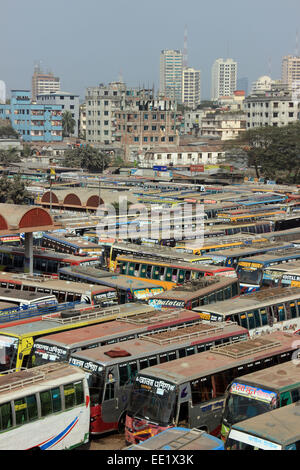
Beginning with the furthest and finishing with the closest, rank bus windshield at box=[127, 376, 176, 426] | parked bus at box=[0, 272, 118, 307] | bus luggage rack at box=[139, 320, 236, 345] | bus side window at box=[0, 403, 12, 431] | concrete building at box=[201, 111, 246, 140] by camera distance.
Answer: concrete building at box=[201, 111, 246, 140] → parked bus at box=[0, 272, 118, 307] → bus luggage rack at box=[139, 320, 236, 345] → bus windshield at box=[127, 376, 176, 426] → bus side window at box=[0, 403, 12, 431]

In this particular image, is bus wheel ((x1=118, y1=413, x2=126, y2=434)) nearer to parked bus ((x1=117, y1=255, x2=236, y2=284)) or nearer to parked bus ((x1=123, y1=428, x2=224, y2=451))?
parked bus ((x1=123, y1=428, x2=224, y2=451))

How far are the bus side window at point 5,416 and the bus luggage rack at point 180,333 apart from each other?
14.3 feet

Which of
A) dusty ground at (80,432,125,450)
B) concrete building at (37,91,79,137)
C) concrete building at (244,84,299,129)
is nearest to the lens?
dusty ground at (80,432,125,450)

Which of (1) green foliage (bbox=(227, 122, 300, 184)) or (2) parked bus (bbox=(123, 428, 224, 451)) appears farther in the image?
(1) green foliage (bbox=(227, 122, 300, 184))

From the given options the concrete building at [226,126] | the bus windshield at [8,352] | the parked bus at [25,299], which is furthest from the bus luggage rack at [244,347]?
the concrete building at [226,126]

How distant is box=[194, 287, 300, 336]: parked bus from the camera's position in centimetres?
1906

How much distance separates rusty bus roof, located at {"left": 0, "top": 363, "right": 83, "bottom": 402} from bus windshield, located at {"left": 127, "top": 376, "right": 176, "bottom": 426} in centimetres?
113

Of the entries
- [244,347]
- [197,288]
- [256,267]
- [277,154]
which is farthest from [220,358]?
[277,154]

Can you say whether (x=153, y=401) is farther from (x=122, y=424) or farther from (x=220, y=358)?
(x=220, y=358)

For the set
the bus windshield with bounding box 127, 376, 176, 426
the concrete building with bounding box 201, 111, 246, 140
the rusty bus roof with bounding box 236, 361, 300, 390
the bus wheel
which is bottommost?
the bus wheel

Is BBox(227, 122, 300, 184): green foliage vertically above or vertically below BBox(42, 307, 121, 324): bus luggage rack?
above

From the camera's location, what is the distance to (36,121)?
Answer: 371ft

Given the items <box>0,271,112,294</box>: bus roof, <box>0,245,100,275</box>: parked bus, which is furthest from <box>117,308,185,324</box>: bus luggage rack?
<box>0,245,100,275</box>: parked bus

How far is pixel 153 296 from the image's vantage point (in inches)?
844
